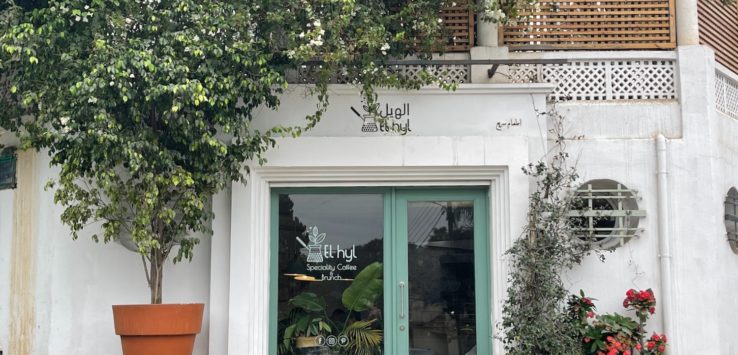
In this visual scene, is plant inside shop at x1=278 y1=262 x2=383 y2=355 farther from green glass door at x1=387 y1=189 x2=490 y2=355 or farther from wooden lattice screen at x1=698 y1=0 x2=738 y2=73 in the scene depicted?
wooden lattice screen at x1=698 y1=0 x2=738 y2=73

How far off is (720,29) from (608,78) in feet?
5.62

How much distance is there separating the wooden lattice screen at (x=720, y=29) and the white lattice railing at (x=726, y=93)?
22cm

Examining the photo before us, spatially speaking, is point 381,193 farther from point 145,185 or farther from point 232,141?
point 145,185

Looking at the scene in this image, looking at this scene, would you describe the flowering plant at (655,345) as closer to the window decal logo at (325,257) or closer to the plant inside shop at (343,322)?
the plant inside shop at (343,322)

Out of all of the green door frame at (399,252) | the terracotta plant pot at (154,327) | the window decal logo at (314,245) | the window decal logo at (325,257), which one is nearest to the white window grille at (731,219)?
the green door frame at (399,252)

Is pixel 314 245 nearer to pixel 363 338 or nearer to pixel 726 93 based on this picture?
pixel 363 338

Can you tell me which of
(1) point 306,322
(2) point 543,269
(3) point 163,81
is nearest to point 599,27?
(2) point 543,269

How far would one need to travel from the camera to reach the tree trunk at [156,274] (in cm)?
799

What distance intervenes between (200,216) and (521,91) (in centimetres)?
331

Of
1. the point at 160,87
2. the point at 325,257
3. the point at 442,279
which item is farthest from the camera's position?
the point at 325,257

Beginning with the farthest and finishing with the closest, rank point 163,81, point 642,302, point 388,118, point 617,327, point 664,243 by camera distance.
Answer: point 388,118 < point 664,243 < point 642,302 < point 617,327 < point 163,81

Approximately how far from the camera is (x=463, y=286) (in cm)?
866

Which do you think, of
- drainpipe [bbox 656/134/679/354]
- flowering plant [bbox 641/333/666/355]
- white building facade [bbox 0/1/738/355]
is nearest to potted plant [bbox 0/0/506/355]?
white building facade [bbox 0/1/738/355]

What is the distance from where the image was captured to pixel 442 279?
8.67m
